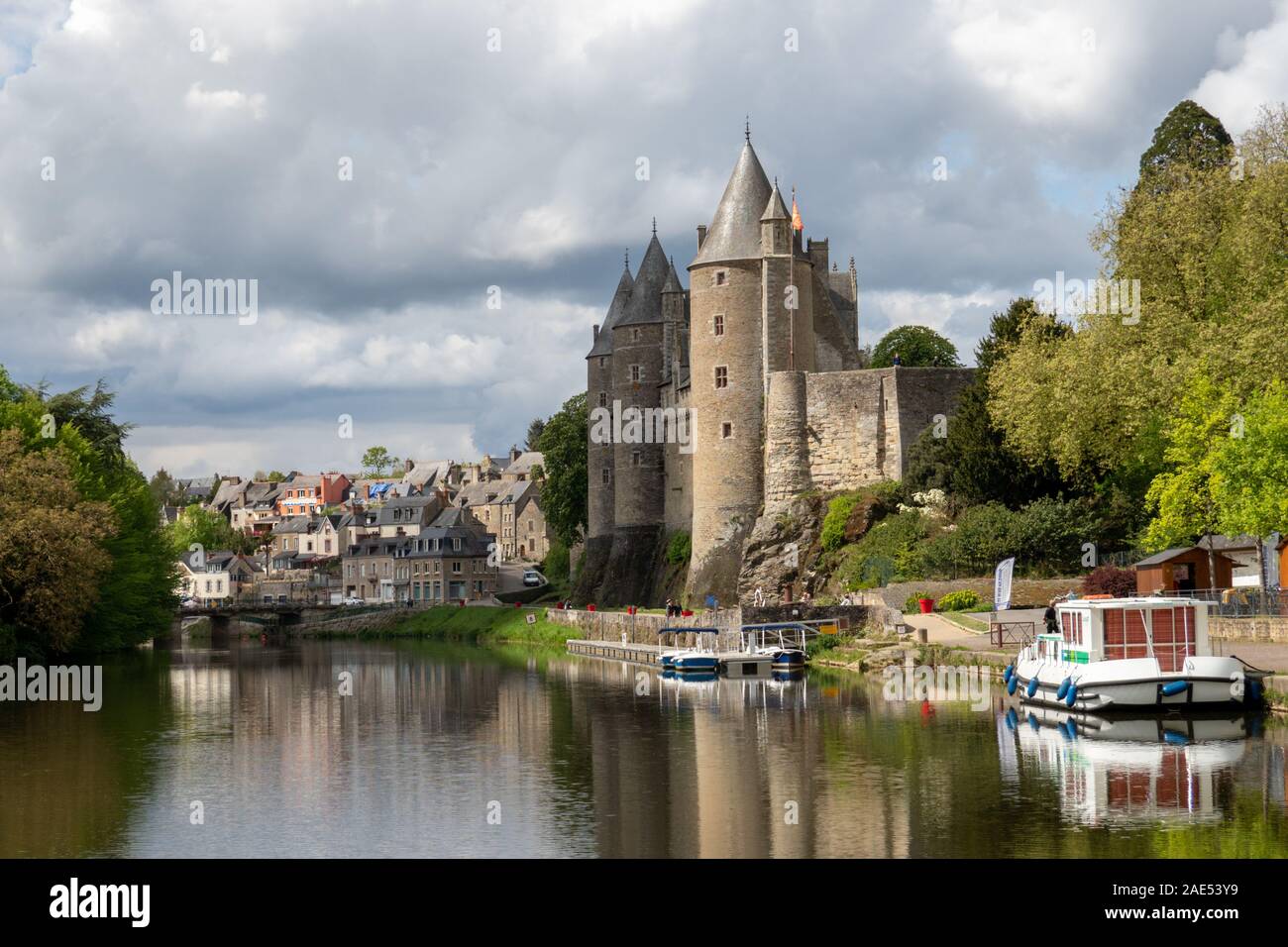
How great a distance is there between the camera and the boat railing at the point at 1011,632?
1431 inches

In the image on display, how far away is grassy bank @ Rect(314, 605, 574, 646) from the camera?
67938mm

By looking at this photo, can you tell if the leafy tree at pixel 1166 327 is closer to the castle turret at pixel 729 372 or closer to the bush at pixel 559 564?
the castle turret at pixel 729 372

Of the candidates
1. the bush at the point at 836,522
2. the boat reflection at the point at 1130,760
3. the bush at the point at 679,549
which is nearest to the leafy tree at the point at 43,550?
the bush at the point at 836,522

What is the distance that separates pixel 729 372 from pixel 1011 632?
21.1m

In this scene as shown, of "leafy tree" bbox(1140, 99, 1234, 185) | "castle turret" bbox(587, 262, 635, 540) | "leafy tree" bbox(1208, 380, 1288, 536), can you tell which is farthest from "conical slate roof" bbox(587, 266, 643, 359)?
"leafy tree" bbox(1208, 380, 1288, 536)

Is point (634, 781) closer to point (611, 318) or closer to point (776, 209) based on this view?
point (776, 209)

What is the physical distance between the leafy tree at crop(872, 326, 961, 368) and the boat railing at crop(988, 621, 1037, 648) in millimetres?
30398

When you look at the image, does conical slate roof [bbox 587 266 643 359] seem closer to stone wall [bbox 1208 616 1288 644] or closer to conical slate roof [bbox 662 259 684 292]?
conical slate roof [bbox 662 259 684 292]

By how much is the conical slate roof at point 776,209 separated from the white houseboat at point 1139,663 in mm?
28721

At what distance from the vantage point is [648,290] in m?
69.2

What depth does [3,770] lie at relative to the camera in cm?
Result: 2609

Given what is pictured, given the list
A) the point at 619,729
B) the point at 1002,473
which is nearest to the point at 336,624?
the point at 1002,473
